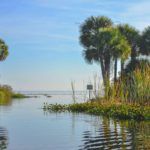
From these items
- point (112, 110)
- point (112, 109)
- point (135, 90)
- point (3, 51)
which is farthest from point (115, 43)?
point (112, 110)

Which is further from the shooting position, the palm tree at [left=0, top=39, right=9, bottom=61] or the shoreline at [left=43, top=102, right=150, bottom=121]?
the palm tree at [left=0, top=39, right=9, bottom=61]

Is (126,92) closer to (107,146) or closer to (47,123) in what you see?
(47,123)

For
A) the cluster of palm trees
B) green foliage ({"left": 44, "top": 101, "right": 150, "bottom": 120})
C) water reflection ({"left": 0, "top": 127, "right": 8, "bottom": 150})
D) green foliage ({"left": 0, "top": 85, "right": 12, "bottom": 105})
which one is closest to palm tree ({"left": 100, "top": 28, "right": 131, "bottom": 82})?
the cluster of palm trees

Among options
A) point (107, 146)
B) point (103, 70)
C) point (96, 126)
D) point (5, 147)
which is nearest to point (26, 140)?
point (5, 147)

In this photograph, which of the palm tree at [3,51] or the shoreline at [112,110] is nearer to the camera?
the shoreline at [112,110]

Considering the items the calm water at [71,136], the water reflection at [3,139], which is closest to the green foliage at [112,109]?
the calm water at [71,136]

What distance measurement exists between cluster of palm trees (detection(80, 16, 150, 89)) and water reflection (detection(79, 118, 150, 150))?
34.1 metres

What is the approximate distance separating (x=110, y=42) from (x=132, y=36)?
549 centimetres

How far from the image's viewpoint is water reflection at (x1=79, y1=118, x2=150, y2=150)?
15.8 m

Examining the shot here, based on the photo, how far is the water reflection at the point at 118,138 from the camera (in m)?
15.8

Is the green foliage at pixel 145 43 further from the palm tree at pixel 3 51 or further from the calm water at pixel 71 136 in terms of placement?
the calm water at pixel 71 136

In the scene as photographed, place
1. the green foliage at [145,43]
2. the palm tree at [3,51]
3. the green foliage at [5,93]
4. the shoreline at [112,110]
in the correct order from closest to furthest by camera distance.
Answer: the shoreline at [112,110] → the green foliage at [145,43] → the green foliage at [5,93] → the palm tree at [3,51]

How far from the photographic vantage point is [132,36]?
6238 cm

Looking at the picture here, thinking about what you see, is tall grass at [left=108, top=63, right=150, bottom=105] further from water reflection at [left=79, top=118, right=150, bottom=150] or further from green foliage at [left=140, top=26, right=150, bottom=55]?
green foliage at [left=140, top=26, right=150, bottom=55]
